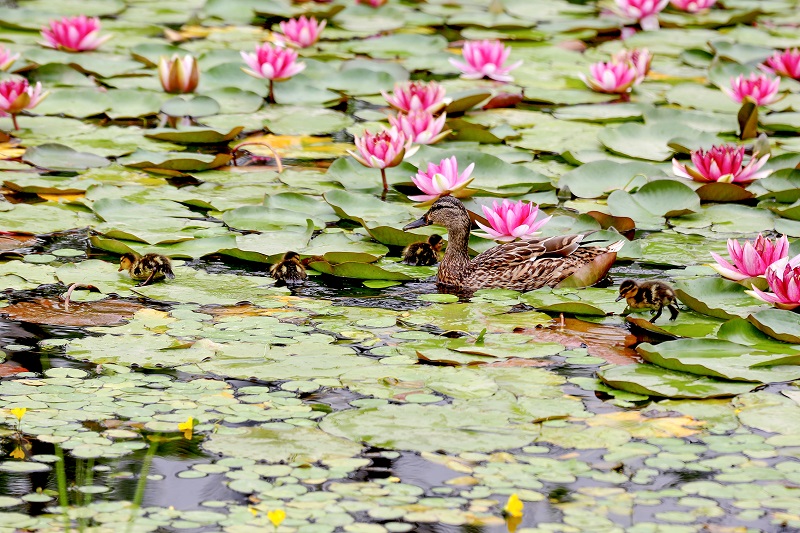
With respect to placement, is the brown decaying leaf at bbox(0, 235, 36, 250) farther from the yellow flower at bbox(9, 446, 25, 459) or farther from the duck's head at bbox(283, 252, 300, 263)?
the yellow flower at bbox(9, 446, 25, 459)

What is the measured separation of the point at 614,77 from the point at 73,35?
4.49m

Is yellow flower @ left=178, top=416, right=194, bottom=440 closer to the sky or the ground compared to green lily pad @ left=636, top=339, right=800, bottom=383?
closer to the ground

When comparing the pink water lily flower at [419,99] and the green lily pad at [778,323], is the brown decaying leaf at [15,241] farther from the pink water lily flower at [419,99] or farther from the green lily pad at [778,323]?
the green lily pad at [778,323]

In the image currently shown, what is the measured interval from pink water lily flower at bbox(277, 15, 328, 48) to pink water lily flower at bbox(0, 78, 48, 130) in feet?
9.63

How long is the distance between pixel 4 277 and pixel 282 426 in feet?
7.42

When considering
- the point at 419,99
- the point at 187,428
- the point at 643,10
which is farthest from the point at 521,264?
the point at 643,10

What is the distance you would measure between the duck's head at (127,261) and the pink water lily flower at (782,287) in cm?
297

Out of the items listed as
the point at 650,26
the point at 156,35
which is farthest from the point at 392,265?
the point at 650,26

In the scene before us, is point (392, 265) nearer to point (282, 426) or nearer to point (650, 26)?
point (282, 426)

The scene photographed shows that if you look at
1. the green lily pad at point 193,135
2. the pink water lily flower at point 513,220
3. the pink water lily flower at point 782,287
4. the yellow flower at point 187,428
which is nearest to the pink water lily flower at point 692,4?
the green lily pad at point 193,135

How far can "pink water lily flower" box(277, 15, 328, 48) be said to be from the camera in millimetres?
10445

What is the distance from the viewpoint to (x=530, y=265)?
238 inches

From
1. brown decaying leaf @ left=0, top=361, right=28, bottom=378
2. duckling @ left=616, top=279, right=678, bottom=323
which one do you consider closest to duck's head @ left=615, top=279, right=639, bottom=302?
duckling @ left=616, top=279, right=678, bottom=323

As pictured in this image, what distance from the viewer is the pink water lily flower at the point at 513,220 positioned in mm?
6332
